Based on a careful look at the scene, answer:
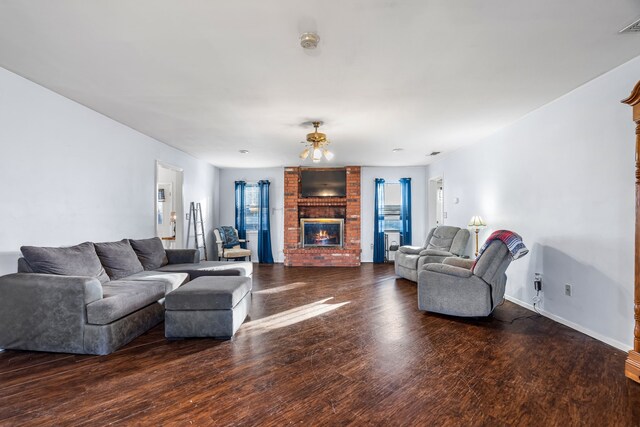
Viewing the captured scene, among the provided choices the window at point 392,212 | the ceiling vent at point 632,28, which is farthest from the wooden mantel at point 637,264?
the window at point 392,212

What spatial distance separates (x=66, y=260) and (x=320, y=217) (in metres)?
5.40

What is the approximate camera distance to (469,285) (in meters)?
3.45

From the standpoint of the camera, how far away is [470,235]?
5.39 meters

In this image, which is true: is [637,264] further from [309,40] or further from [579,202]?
[309,40]

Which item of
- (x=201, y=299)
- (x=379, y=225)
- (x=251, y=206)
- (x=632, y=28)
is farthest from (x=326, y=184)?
(x=632, y=28)

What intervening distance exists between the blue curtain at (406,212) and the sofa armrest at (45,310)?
648 centimetres

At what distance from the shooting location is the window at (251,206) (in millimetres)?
7938

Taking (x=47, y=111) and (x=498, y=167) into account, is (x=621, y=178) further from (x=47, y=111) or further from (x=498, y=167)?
(x=47, y=111)

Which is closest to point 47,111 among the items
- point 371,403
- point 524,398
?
point 371,403

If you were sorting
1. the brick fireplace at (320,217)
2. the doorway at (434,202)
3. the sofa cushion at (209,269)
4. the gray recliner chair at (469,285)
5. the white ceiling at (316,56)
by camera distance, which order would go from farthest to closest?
1. the doorway at (434,202)
2. the brick fireplace at (320,217)
3. the sofa cushion at (209,269)
4. the gray recliner chair at (469,285)
5. the white ceiling at (316,56)

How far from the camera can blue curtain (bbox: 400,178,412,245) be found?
7711 millimetres

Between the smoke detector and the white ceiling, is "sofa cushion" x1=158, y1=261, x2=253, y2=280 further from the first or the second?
the smoke detector

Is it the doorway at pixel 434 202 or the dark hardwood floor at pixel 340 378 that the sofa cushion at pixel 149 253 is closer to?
the dark hardwood floor at pixel 340 378

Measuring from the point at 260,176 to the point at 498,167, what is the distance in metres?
5.31
